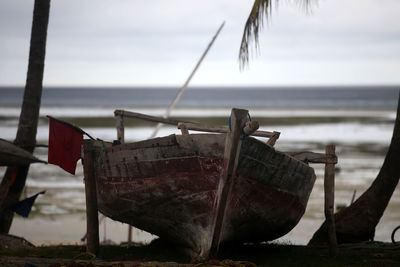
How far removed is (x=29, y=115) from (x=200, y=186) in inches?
185

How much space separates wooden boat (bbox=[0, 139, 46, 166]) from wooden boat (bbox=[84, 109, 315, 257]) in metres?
2.13

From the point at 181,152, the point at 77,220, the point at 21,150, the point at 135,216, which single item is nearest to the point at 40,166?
the point at 77,220

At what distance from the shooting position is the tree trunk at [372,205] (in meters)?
8.94

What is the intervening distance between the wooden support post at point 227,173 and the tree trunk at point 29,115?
456 cm

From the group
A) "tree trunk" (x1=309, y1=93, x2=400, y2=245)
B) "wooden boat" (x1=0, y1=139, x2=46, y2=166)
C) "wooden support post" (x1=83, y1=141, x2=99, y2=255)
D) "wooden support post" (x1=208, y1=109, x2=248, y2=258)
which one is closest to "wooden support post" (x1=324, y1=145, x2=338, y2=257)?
"tree trunk" (x1=309, y1=93, x2=400, y2=245)

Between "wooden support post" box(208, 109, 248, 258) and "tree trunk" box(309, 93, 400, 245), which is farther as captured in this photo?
"tree trunk" box(309, 93, 400, 245)

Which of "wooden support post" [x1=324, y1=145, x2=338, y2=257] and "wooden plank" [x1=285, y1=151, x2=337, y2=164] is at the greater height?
"wooden plank" [x1=285, y1=151, x2=337, y2=164]

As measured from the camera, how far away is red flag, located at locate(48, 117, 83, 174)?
8.10 metres

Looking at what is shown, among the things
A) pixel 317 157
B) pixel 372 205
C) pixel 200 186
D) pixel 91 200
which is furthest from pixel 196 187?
pixel 372 205

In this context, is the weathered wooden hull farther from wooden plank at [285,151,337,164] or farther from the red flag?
the red flag

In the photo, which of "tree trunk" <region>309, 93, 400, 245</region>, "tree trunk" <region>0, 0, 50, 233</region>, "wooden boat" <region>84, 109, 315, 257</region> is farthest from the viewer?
"tree trunk" <region>0, 0, 50, 233</region>

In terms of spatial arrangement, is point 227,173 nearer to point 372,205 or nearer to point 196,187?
point 196,187

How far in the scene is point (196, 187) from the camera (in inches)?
271

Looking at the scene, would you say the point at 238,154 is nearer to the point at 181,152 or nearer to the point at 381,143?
the point at 181,152
